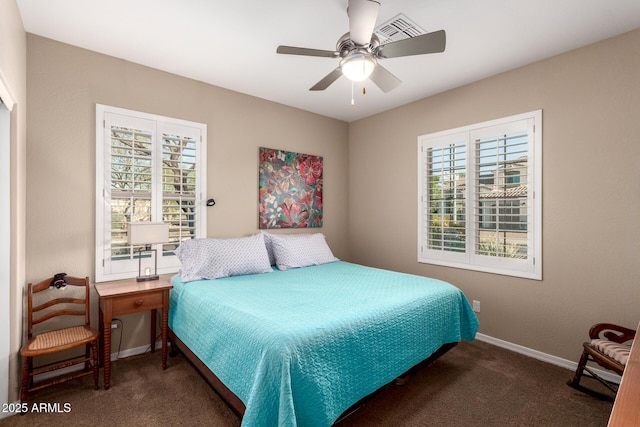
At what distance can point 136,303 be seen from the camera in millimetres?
2434

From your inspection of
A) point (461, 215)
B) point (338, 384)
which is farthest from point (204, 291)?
point (461, 215)

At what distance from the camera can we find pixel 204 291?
2361mm

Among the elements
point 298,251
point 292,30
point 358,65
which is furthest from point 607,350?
point 292,30

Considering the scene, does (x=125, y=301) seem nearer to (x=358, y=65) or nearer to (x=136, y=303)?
(x=136, y=303)

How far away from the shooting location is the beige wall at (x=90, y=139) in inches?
94.7

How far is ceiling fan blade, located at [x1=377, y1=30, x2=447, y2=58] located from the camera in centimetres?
179

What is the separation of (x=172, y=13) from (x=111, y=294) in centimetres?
205

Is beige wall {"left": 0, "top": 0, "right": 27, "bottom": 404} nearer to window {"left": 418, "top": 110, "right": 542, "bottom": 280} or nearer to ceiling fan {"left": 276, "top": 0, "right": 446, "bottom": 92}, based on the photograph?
ceiling fan {"left": 276, "top": 0, "right": 446, "bottom": 92}

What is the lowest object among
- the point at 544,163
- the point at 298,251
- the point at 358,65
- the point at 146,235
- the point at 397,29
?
the point at 298,251

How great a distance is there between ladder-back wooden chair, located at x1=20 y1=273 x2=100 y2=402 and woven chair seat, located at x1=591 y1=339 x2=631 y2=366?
3.46 metres

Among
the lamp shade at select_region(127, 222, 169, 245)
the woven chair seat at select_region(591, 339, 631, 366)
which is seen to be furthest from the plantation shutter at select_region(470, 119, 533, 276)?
the lamp shade at select_region(127, 222, 169, 245)

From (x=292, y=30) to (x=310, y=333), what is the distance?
2115mm

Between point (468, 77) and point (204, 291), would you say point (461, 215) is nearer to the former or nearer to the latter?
point (468, 77)

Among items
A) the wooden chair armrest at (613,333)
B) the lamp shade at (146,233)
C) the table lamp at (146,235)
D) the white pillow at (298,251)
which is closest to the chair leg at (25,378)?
the table lamp at (146,235)
